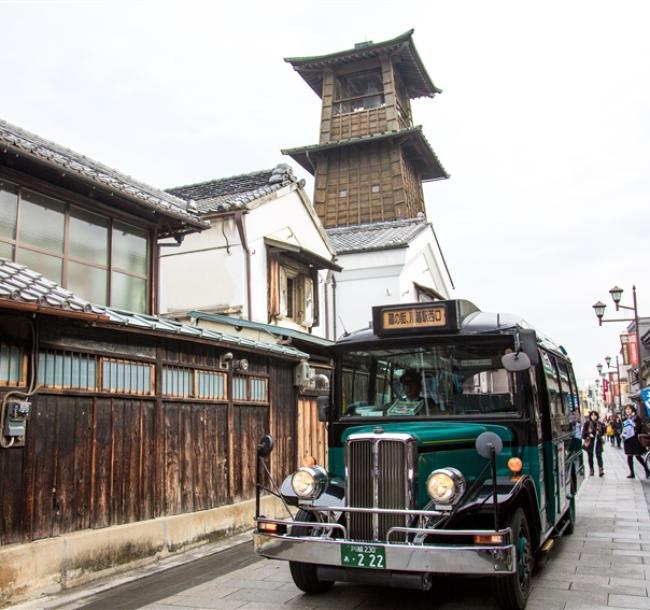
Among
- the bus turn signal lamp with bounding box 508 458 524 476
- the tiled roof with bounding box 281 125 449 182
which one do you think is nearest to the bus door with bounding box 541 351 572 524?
the bus turn signal lamp with bounding box 508 458 524 476

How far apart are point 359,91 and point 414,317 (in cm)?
3336

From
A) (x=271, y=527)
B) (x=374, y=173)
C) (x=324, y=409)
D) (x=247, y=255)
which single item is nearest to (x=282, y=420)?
(x=247, y=255)

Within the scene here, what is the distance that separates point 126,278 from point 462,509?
324 inches

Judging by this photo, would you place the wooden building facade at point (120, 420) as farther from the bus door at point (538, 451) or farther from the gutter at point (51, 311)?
the bus door at point (538, 451)

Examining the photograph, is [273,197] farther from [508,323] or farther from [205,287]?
[508,323]

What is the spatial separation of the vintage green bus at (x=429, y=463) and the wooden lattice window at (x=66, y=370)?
3125 millimetres

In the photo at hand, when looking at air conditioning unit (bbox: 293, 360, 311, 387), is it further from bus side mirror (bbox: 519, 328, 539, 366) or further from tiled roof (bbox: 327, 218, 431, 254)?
tiled roof (bbox: 327, 218, 431, 254)

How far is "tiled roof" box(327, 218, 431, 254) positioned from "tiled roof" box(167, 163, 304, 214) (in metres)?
6.32

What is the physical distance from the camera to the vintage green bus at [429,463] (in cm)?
549

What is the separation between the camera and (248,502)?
11875 mm

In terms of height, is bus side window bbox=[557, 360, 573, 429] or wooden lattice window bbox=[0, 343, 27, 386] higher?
wooden lattice window bbox=[0, 343, 27, 386]

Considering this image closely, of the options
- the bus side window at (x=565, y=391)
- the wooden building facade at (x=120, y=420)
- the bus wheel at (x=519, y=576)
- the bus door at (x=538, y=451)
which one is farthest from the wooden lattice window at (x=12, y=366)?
the bus side window at (x=565, y=391)

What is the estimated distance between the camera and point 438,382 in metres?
6.94

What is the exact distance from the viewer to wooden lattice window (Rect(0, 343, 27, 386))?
23.7 feet
